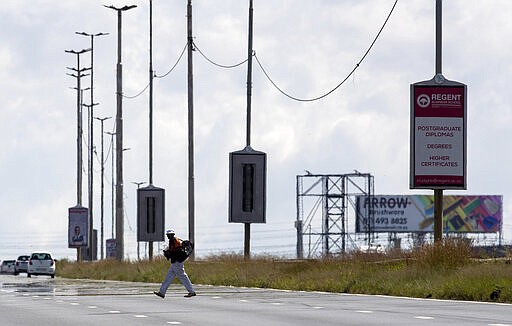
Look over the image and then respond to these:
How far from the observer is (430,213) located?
139 m

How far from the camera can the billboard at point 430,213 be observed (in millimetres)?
139125

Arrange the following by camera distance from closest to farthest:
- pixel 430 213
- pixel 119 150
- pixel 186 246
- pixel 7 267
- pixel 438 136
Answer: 1. pixel 186 246
2. pixel 438 136
3. pixel 119 150
4. pixel 7 267
5. pixel 430 213

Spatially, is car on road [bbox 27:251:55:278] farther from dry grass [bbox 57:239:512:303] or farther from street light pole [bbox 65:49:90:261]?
dry grass [bbox 57:239:512:303]

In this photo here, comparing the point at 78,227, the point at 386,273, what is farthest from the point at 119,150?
the point at 386,273

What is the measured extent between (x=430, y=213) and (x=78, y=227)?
2152 inches

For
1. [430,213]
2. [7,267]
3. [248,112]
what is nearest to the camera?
[248,112]

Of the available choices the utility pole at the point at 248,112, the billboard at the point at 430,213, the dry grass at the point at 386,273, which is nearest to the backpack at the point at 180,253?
the dry grass at the point at 386,273

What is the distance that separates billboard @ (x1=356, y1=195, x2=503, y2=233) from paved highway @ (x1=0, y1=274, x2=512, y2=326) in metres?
102

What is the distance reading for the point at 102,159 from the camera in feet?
389

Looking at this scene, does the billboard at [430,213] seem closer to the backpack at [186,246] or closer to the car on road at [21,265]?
the car on road at [21,265]

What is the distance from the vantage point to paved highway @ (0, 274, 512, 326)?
24125 millimetres

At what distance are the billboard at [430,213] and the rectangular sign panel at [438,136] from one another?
315ft

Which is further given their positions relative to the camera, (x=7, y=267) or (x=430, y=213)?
(x=430, y=213)

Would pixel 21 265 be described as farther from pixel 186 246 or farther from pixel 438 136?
pixel 186 246
